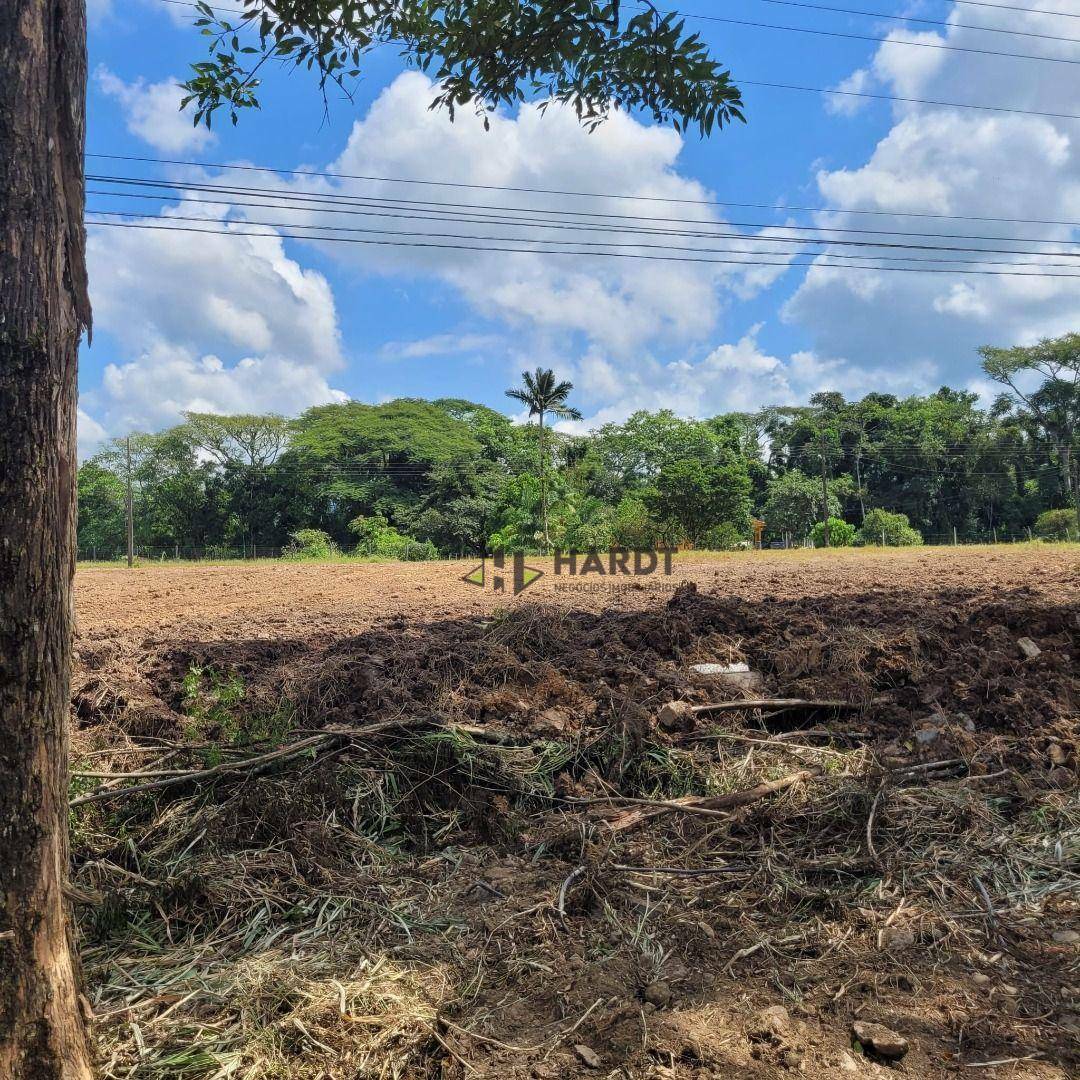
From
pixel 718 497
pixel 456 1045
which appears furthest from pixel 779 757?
pixel 718 497

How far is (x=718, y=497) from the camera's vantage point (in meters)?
29.7

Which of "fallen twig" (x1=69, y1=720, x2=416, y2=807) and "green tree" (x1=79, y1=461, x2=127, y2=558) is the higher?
"green tree" (x1=79, y1=461, x2=127, y2=558)

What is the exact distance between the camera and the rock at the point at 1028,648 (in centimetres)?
455

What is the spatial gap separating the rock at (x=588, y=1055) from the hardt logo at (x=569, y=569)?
8685 millimetres

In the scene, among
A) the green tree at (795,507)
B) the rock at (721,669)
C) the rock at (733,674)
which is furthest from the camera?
the green tree at (795,507)

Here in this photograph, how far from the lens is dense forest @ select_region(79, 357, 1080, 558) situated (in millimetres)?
40906

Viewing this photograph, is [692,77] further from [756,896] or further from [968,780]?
[968,780]

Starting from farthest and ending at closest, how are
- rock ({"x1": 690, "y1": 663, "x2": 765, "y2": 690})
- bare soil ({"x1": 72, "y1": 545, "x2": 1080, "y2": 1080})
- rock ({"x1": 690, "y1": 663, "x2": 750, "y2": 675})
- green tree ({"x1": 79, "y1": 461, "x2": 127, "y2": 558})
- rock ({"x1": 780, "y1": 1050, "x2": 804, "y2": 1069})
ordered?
green tree ({"x1": 79, "y1": 461, "x2": 127, "y2": 558}) < rock ({"x1": 690, "y1": 663, "x2": 750, "y2": 675}) < rock ({"x1": 690, "y1": 663, "x2": 765, "y2": 690}) < bare soil ({"x1": 72, "y1": 545, "x2": 1080, "y2": 1080}) < rock ({"x1": 780, "y1": 1050, "x2": 804, "y2": 1069})

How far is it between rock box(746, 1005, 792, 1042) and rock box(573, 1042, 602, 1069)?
387 millimetres

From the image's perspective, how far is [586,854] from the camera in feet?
9.23

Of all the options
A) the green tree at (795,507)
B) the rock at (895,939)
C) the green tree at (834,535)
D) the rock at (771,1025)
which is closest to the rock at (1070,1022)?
the rock at (895,939)

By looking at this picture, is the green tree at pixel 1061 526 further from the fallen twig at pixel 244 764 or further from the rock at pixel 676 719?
the fallen twig at pixel 244 764

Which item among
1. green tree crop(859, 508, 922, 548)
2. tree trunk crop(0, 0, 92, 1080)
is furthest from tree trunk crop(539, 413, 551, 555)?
tree trunk crop(0, 0, 92, 1080)

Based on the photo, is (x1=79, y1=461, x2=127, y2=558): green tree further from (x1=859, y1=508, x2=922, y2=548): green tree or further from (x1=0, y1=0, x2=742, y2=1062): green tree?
(x1=0, y1=0, x2=742, y2=1062): green tree
